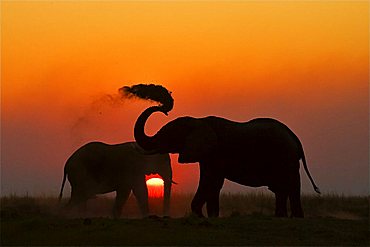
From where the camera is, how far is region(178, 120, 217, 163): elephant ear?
1049 inches

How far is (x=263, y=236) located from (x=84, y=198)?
12.0 metres

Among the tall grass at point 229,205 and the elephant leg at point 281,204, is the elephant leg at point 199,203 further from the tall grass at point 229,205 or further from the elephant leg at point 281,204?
the tall grass at point 229,205

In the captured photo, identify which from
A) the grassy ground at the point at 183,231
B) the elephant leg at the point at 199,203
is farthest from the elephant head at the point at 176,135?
the grassy ground at the point at 183,231

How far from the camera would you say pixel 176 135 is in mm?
27406

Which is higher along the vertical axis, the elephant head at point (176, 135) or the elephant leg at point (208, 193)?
the elephant head at point (176, 135)

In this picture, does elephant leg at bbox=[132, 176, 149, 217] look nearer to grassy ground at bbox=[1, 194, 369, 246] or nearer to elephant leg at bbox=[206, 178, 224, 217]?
elephant leg at bbox=[206, 178, 224, 217]

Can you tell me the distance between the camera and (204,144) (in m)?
26.7

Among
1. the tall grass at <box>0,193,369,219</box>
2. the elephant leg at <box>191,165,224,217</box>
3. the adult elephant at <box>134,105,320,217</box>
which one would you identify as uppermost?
the adult elephant at <box>134,105,320,217</box>

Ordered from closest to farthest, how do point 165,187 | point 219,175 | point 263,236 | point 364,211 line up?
point 263,236, point 219,175, point 364,211, point 165,187

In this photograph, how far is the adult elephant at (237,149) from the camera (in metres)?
26.7

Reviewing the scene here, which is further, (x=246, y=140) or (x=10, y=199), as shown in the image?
(x=10, y=199)

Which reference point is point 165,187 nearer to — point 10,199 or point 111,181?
point 111,181

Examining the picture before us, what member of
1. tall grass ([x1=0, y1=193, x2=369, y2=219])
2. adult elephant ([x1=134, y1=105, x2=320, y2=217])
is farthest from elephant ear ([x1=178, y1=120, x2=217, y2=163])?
tall grass ([x1=0, y1=193, x2=369, y2=219])

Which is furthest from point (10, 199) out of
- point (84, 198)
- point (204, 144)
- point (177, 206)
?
→ point (204, 144)
